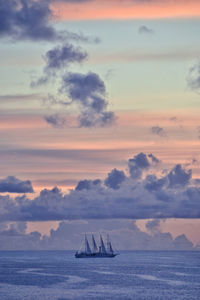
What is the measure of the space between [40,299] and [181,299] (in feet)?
129

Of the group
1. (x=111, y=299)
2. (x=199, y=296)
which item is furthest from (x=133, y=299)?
(x=199, y=296)

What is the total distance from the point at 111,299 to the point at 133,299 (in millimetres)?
6166

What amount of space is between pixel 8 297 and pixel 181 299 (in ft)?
163

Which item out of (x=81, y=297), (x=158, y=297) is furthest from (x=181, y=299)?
(x=81, y=297)

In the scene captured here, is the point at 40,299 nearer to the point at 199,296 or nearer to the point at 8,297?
the point at 8,297

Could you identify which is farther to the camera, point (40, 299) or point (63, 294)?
point (63, 294)

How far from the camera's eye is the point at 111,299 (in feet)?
612

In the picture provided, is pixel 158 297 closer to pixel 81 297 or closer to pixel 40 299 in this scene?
pixel 81 297

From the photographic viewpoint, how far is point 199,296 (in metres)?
198

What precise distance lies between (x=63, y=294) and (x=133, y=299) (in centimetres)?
2371

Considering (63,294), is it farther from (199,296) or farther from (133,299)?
(199,296)

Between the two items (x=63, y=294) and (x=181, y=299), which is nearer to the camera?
(x=181, y=299)

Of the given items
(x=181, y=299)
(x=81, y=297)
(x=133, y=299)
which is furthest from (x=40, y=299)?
(x=181, y=299)

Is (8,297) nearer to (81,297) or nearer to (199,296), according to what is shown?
(81,297)
